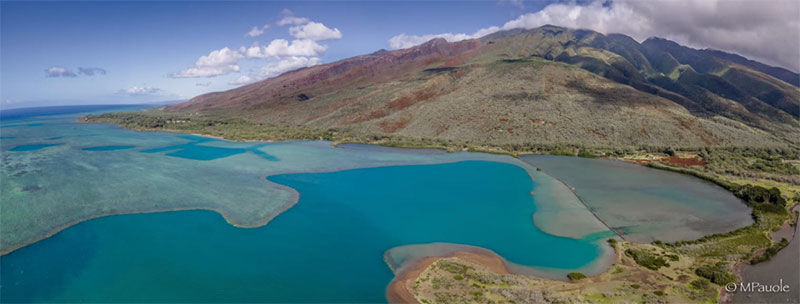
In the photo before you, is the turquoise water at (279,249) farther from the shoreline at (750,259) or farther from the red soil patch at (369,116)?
the red soil patch at (369,116)

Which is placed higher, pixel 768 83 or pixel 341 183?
pixel 768 83

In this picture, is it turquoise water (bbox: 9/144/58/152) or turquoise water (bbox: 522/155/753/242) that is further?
turquoise water (bbox: 9/144/58/152)

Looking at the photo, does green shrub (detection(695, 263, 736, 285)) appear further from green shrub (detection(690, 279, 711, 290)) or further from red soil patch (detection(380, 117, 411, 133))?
red soil patch (detection(380, 117, 411, 133))

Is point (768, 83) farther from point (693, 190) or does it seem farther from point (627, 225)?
point (627, 225)

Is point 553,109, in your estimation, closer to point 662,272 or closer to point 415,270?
point 662,272

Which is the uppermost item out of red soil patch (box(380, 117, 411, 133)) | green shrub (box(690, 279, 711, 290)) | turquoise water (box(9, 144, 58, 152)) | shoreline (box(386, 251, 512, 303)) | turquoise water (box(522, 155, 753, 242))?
red soil patch (box(380, 117, 411, 133))

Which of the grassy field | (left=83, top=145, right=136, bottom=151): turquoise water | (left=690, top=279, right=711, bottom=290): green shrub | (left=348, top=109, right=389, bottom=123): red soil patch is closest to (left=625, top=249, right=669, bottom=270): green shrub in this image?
the grassy field

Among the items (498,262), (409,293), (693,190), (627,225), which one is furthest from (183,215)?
(693,190)
